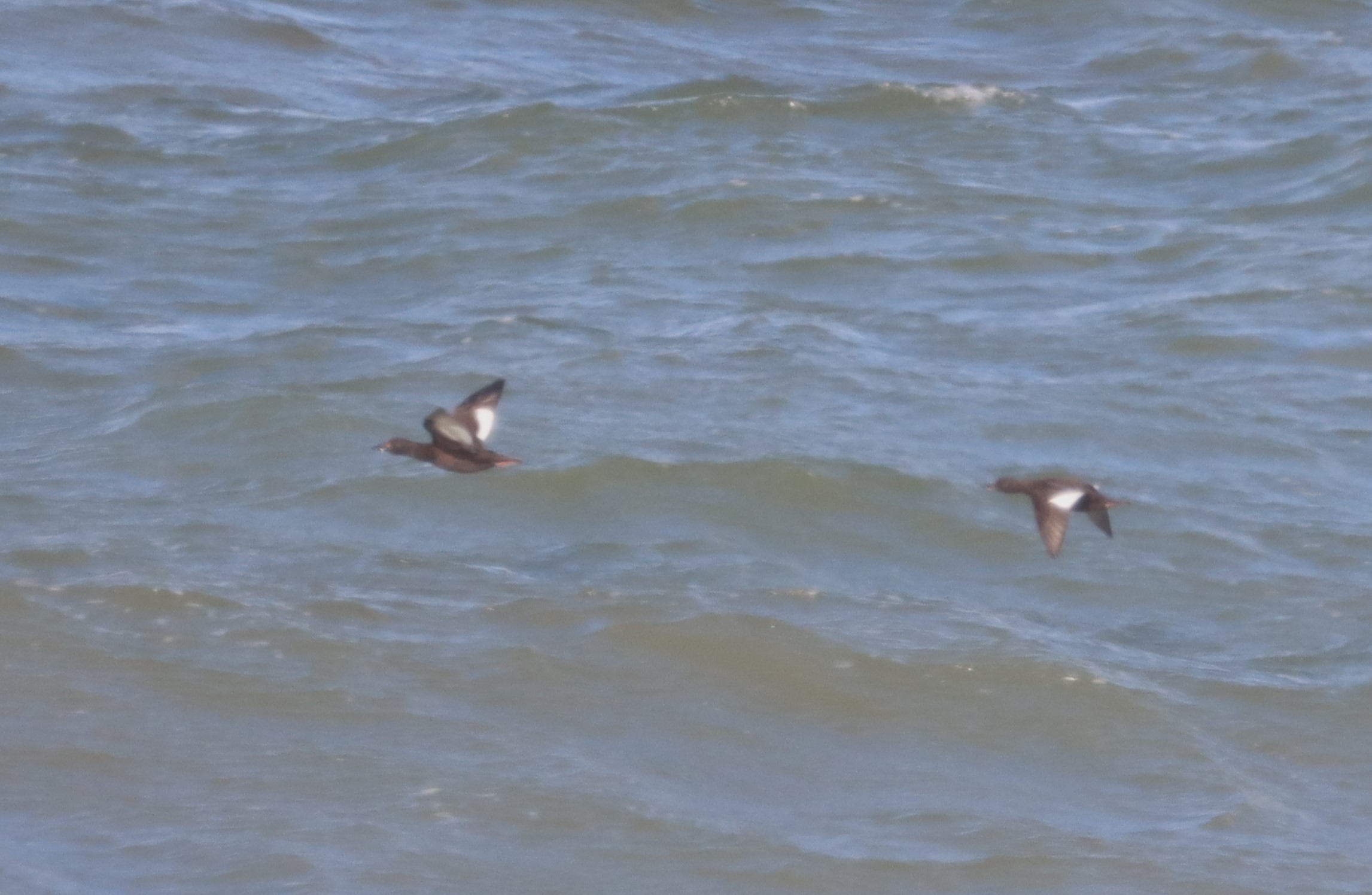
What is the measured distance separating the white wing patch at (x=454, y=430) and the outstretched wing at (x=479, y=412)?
0.02m

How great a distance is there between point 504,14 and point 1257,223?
377 inches

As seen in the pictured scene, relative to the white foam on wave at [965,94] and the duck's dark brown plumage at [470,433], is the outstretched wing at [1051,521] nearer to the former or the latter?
the duck's dark brown plumage at [470,433]

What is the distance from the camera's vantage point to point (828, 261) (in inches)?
568

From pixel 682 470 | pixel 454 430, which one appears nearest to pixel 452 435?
pixel 454 430

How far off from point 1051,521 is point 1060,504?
0.42 ft

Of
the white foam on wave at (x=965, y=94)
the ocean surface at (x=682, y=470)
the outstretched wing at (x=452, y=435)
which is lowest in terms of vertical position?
the ocean surface at (x=682, y=470)

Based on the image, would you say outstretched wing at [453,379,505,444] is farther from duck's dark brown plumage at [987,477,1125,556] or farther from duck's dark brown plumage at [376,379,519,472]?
duck's dark brown plumage at [987,477,1125,556]

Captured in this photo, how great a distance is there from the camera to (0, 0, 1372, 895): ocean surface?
22.9ft

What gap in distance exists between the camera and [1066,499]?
837 centimetres

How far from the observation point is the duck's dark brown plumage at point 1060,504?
320 inches

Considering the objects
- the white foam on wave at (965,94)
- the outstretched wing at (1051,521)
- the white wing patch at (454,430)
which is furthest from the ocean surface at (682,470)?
the white wing patch at (454,430)

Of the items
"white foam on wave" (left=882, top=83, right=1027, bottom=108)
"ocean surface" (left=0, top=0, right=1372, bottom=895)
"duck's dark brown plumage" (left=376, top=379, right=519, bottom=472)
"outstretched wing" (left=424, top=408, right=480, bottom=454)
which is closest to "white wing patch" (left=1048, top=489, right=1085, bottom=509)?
"ocean surface" (left=0, top=0, right=1372, bottom=895)

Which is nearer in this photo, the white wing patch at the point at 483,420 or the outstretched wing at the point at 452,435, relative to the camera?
the outstretched wing at the point at 452,435

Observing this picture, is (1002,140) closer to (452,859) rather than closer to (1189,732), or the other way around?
(1189,732)
